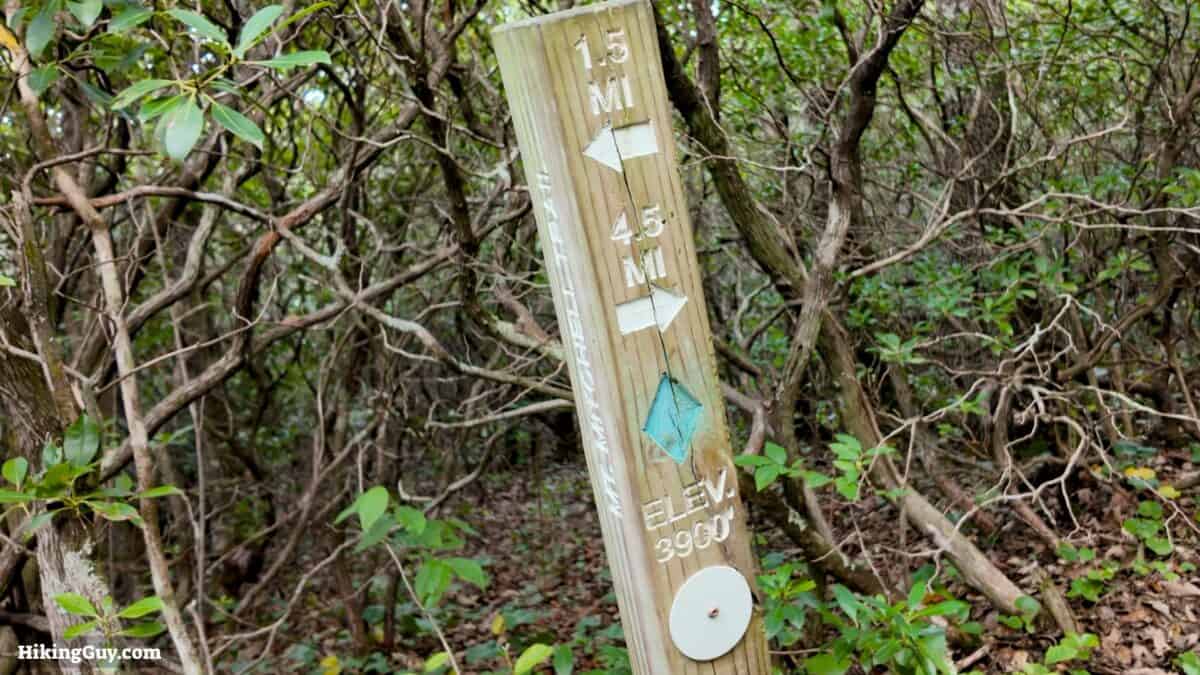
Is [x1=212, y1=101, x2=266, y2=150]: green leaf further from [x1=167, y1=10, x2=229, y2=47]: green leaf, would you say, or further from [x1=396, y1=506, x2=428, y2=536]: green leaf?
[x1=396, y1=506, x2=428, y2=536]: green leaf

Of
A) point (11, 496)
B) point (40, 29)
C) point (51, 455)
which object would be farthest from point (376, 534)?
point (40, 29)

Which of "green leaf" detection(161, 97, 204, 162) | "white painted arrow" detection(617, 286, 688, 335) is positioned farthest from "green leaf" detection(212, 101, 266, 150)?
"white painted arrow" detection(617, 286, 688, 335)

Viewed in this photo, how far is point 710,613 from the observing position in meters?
1.48

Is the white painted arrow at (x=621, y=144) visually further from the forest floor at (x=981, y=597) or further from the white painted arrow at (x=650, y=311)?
the forest floor at (x=981, y=597)

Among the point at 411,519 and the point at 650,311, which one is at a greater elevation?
the point at 650,311

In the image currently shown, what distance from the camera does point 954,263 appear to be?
452cm

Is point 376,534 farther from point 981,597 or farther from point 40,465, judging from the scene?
point 981,597

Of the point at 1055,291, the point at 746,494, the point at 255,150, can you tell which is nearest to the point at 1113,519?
the point at 1055,291

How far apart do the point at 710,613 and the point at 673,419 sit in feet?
1.08

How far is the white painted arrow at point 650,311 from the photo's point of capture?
4.66ft

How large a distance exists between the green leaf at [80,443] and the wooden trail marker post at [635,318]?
3.90ft

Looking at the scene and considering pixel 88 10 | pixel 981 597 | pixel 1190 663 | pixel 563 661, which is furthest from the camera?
pixel 981 597

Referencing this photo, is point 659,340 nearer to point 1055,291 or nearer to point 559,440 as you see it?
point 1055,291

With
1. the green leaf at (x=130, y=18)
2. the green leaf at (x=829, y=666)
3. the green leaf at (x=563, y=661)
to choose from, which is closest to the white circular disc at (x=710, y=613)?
the green leaf at (x=563, y=661)
